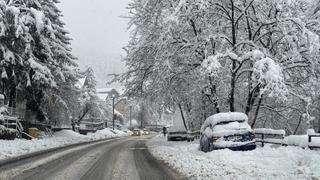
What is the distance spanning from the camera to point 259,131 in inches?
914

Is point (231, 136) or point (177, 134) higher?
point (177, 134)

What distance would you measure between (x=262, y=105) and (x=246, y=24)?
Result: 4984mm

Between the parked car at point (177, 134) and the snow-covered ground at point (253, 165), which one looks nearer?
the snow-covered ground at point (253, 165)

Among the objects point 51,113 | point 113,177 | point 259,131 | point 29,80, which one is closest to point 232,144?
point 259,131

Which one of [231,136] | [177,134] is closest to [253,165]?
[231,136]

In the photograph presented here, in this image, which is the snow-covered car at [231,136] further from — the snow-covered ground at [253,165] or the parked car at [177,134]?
the parked car at [177,134]

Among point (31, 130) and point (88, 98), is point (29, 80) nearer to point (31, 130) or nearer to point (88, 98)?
point (31, 130)

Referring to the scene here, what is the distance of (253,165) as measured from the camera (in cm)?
1479

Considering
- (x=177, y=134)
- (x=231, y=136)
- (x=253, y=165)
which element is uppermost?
(x=177, y=134)

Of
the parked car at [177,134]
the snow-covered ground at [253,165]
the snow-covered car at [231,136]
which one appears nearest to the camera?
the snow-covered ground at [253,165]

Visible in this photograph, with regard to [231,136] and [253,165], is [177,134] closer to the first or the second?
[231,136]

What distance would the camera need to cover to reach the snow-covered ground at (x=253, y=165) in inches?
486

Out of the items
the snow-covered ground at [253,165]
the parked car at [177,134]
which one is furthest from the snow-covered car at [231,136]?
the parked car at [177,134]

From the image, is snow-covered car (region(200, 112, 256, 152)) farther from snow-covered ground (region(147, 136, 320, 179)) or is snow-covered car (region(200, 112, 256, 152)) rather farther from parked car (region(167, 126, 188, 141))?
parked car (region(167, 126, 188, 141))
